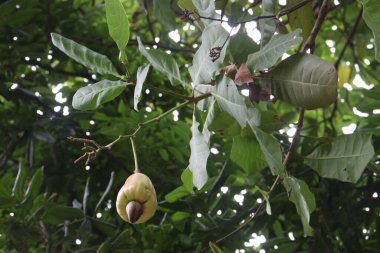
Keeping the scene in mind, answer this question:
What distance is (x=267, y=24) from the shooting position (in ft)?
2.96

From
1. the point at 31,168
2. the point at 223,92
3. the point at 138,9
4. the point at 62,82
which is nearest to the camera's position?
the point at 223,92

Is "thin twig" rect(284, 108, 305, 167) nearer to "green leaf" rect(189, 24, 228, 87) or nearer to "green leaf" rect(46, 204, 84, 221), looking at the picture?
"green leaf" rect(189, 24, 228, 87)

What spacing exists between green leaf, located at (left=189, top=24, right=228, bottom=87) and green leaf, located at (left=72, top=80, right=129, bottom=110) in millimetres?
112

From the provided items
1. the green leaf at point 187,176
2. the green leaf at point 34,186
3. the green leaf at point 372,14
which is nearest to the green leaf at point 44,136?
the green leaf at point 34,186

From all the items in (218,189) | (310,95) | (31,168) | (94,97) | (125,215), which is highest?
(310,95)

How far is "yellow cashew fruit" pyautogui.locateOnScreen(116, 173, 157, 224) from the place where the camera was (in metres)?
0.81

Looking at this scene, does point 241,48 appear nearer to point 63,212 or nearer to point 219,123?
point 219,123

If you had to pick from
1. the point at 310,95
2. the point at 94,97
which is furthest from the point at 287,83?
the point at 94,97

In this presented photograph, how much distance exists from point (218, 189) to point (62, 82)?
26.3 inches

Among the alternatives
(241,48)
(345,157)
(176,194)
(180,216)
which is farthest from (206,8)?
(180,216)

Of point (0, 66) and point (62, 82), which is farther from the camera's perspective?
point (62, 82)

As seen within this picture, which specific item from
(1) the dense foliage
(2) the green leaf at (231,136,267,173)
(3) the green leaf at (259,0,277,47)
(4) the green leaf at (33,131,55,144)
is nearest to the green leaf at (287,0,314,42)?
(1) the dense foliage

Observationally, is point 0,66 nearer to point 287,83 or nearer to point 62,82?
point 62,82

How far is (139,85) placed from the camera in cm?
83
